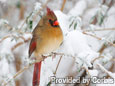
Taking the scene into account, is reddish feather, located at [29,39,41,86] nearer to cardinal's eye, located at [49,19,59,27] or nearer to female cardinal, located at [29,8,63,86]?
female cardinal, located at [29,8,63,86]

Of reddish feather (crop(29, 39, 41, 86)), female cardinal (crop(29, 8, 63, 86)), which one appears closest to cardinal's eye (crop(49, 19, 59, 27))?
female cardinal (crop(29, 8, 63, 86))

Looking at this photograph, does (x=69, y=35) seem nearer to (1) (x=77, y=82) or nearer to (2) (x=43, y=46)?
(2) (x=43, y=46)

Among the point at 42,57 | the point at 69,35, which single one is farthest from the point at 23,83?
the point at 69,35

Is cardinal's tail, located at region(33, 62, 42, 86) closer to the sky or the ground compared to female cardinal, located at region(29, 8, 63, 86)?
closer to the ground

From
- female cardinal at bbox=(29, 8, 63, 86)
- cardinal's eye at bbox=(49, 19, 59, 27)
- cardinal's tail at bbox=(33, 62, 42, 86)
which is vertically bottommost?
cardinal's tail at bbox=(33, 62, 42, 86)

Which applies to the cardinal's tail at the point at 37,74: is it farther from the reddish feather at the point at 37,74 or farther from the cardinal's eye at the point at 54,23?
the cardinal's eye at the point at 54,23

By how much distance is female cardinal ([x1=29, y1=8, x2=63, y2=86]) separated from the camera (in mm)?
1728

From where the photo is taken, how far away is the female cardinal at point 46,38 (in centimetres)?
173

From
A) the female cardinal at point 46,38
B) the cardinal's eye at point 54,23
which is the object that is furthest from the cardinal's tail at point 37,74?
the cardinal's eye at point 54,23

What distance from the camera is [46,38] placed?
1.80 meters

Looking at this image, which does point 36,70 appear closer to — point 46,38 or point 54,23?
point 46,38

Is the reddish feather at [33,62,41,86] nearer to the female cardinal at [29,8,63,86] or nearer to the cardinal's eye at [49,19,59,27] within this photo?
the female cardinal at [29,8,63,86]

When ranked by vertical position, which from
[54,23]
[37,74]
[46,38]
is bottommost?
[37,74]

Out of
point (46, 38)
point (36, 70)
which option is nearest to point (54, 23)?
point (46, 38)
